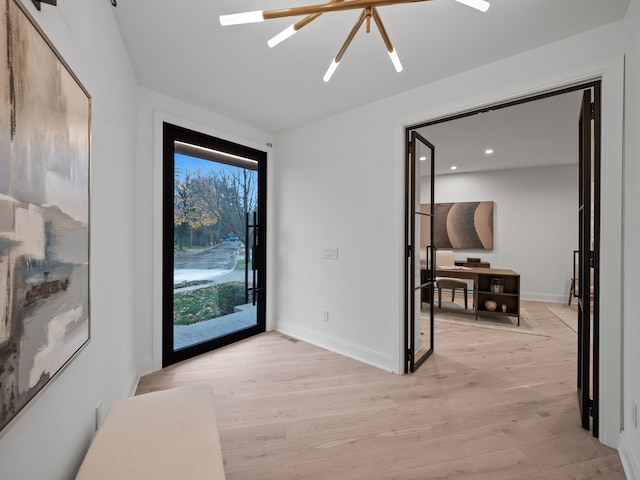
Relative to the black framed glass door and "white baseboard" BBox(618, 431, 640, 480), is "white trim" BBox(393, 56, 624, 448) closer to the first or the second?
"white baseboard" BBox(618, 431, 640, 480)

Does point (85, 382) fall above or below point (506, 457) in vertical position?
above

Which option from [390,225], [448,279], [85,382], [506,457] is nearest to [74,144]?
[85,382]

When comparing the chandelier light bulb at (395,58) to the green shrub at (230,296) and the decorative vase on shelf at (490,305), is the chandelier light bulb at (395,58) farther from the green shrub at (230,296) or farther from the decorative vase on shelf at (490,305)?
the decorative vase on shelf at (490,305)

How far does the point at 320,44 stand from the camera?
6.31 ft

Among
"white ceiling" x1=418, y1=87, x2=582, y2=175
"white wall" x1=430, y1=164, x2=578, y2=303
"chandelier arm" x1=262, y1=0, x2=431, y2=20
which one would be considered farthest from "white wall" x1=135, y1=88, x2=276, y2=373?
"white wall" x1=430, y1=164, x2=578, y2=303

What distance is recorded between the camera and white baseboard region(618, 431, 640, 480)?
54.8 inches

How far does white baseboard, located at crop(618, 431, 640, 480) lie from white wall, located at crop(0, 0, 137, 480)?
252cm

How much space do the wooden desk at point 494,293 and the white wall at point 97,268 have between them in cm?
447

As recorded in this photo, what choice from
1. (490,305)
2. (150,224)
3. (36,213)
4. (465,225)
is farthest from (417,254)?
(465,225)

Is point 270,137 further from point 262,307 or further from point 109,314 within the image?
point 109,314

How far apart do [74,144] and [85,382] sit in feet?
3.31

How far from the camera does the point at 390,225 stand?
8.68 ft

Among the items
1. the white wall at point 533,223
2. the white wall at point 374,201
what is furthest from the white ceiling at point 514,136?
the white wall at point 374,201

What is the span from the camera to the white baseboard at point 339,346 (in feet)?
8.82
